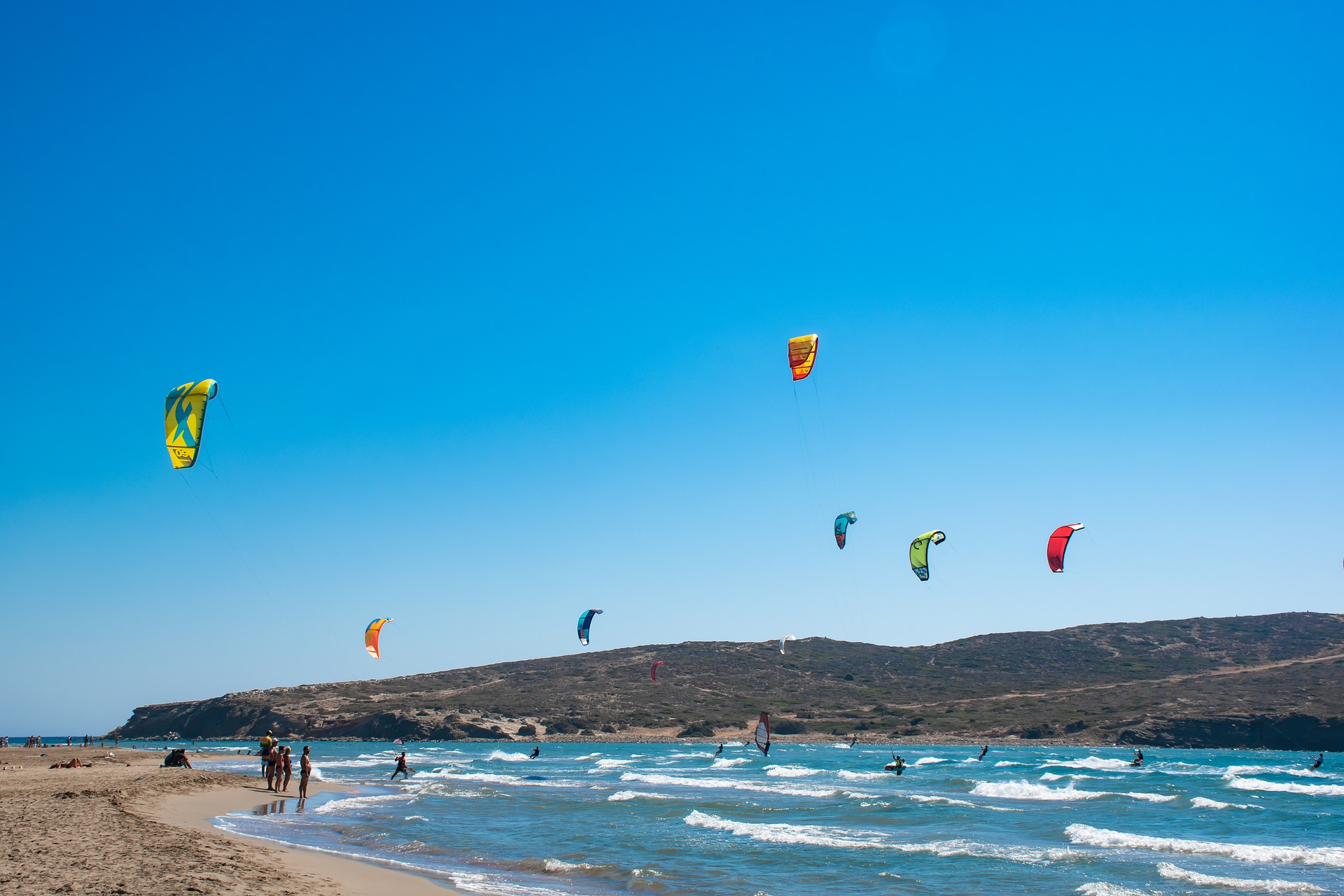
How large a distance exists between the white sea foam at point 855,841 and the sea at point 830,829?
0.09 metres

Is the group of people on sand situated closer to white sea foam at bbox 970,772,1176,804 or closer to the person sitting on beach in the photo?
the person sitting on beach

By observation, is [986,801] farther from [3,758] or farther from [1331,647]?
[1331,647]

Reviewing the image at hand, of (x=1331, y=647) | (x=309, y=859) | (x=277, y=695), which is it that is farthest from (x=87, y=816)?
(x=1331, y=647)

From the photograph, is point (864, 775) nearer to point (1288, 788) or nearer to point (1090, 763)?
point (1288, 788)

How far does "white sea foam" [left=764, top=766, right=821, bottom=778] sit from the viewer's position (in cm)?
3638

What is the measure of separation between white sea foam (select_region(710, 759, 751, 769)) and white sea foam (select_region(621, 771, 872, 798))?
22.6ft

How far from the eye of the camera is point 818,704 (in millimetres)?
78625

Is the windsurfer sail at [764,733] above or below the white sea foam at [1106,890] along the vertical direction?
above

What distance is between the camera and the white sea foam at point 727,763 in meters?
42.2

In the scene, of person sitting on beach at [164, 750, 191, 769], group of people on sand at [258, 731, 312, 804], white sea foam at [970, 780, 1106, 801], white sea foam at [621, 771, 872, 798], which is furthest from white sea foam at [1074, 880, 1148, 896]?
person sitting on beach at [164, 750, 191, 769]

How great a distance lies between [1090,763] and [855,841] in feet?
110

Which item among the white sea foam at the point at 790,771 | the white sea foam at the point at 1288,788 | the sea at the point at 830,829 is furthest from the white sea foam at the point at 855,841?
the white sea foam at the point at 1288,788

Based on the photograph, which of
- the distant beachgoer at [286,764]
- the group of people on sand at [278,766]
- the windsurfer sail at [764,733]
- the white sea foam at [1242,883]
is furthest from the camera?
the group of people on sand at [278,766]

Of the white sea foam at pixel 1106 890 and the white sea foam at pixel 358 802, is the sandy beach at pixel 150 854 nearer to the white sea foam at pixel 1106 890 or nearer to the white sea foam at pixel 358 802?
the white sea foam at pixel 358 802
